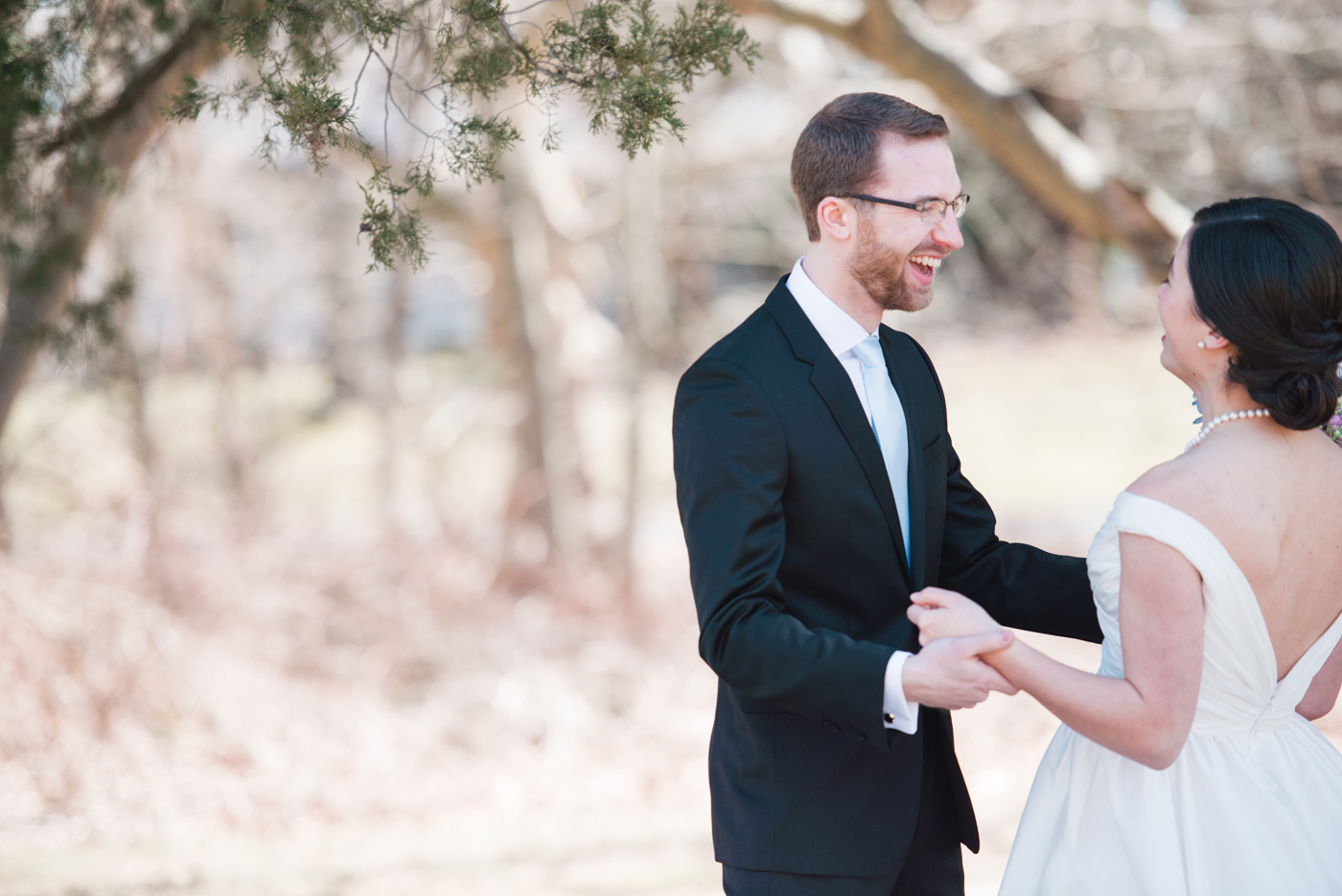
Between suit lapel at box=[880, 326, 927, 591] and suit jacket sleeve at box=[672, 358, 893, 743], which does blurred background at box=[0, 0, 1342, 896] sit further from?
suit lapel at box=[880, 326, 927, 591]

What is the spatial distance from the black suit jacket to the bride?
17 cm

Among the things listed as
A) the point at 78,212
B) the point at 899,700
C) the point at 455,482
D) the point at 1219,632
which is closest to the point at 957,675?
the point at 899,700

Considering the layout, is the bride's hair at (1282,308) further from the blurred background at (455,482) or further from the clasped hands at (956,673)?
the blurred background at (455,482)

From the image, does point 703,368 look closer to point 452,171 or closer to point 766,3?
point 452,171

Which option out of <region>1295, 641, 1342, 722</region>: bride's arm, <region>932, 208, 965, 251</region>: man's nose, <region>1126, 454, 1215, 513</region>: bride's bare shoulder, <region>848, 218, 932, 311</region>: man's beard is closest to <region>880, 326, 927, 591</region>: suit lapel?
<region>848, 218, 932, 311</region>: man's beard

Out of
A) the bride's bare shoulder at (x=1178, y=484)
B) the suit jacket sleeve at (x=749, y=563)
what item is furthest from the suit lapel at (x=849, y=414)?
the bride's bare shoulder at (x=1178, y=484)

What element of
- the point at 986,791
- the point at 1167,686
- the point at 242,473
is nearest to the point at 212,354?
the point at 242,473

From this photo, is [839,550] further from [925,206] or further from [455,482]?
[455,482]

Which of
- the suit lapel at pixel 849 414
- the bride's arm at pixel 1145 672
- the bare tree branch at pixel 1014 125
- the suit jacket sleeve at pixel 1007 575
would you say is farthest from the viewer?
the bare tree branch at pixel 1014 125

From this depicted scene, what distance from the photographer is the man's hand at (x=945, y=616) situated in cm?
211

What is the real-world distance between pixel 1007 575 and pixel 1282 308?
881mm

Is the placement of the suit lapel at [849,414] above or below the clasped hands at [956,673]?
above

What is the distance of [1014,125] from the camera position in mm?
5465

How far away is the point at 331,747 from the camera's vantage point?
274 inches
